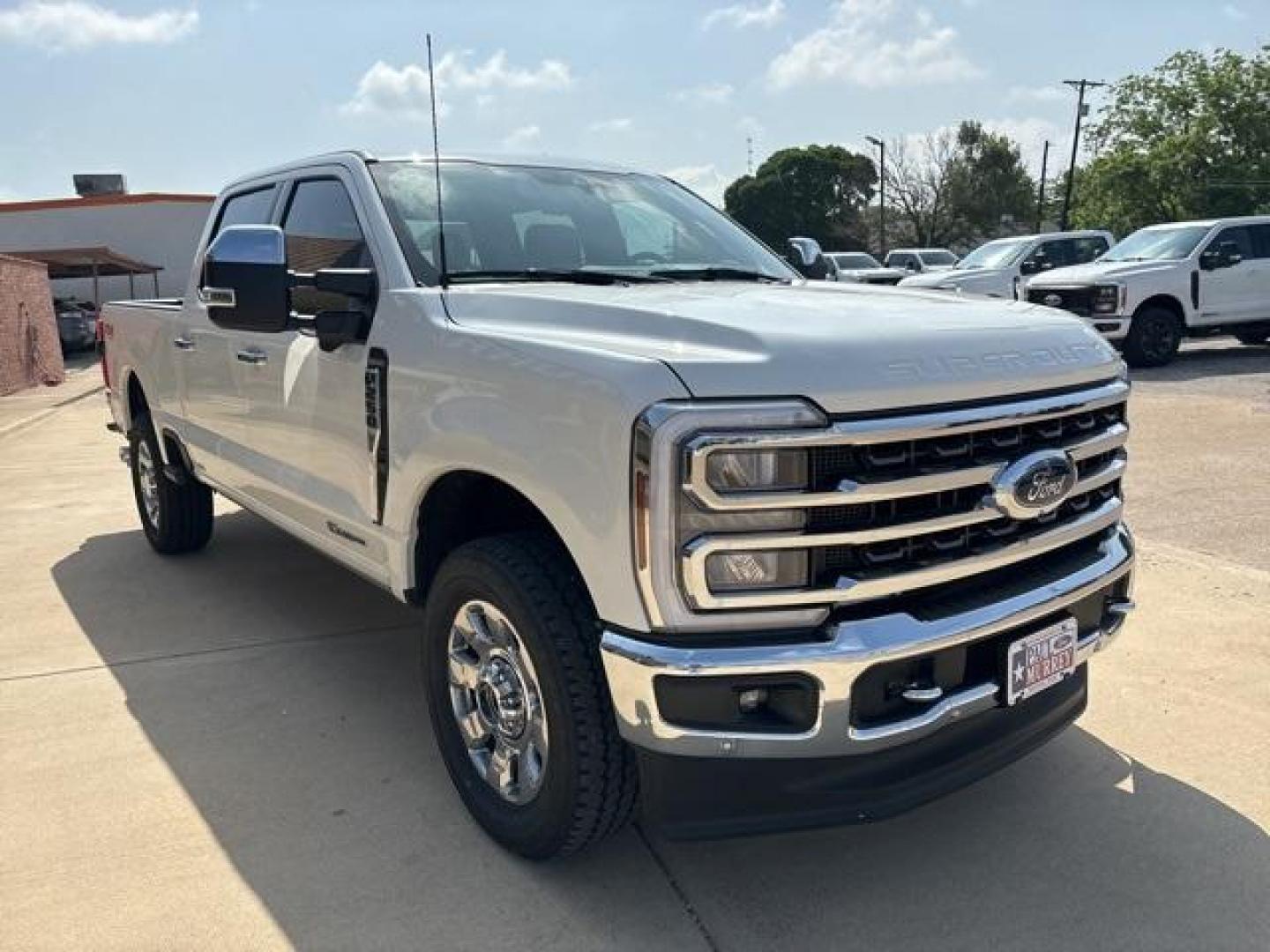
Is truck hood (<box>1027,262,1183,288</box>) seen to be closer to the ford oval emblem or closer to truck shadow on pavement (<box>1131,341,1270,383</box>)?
truck shadow on pavement (<box>1131,341,1270,383</box>)

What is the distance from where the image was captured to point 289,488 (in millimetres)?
4023

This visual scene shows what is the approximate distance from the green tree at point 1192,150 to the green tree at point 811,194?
21.3 metres

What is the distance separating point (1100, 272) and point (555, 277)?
12.0 meters

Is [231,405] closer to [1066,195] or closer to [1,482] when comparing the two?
[1,482]

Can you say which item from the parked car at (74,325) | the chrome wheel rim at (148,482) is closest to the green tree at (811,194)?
the parked car at (74,325)

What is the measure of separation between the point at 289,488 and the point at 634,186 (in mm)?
1764

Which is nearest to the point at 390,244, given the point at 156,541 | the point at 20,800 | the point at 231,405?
the point at 231,405

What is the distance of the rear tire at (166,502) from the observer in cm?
584

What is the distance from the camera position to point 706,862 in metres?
2.88

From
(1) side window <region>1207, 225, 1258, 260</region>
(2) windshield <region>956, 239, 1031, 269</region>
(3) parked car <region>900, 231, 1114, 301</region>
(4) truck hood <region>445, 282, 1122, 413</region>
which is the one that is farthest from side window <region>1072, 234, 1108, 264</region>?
(4) truck hood <region>445, 282, 1122, 413</region>

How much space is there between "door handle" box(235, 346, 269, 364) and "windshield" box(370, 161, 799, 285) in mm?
872

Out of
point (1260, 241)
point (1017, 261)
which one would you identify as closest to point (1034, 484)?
point (1260, 241)

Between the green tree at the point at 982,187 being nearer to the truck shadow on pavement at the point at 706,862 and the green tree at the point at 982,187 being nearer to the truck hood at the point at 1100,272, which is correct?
the truck hood at the point at 1100,272

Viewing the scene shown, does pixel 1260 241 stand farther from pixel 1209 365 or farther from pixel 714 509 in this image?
pixel 714 509
